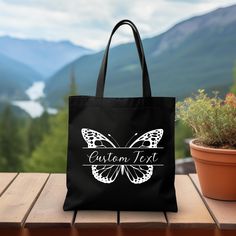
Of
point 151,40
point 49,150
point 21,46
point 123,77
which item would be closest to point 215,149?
point 123,77

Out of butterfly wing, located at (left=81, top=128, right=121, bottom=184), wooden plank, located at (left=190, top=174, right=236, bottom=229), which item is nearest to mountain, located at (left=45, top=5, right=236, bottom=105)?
wooden plank, located at (left=190, top=174, right=236, bottom=229)

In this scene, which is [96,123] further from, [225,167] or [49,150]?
[49,150]

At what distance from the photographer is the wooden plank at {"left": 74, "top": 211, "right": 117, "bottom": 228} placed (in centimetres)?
125

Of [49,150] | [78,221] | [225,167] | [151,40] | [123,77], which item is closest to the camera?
[78,221]

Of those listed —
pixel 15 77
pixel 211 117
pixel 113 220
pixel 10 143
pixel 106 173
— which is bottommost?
pixel 10 143

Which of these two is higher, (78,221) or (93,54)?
(93,54)

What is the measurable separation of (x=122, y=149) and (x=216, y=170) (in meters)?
0.30

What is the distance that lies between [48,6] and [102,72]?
38.9ft

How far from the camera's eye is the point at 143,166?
1291 mm

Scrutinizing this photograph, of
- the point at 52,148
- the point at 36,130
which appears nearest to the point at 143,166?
the point at 52,148

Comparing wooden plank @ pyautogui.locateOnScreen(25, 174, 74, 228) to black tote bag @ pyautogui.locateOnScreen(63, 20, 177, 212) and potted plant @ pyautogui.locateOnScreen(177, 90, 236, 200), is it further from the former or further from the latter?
potted plant @ pyautogui.locateOnScreen(177, 90, 236, 200)

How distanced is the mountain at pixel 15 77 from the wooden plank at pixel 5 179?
669 cm

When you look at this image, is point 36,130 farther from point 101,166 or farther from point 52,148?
point 101,166

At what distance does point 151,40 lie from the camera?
340 inches
